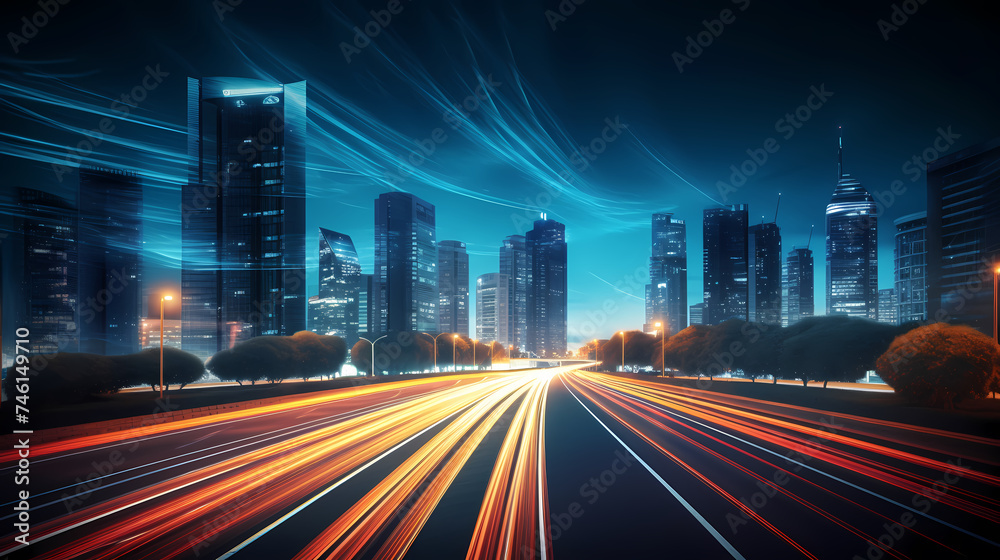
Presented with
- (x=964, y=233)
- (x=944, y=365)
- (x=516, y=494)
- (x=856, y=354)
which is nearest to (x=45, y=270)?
(x=516, y=494)

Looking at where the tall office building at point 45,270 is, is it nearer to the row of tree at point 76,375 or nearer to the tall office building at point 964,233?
the row of tree at point 76,375

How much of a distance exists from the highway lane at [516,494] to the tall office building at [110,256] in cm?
8319

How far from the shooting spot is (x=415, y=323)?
186000mm

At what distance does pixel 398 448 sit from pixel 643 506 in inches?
343

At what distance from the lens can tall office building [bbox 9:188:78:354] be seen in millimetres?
41125

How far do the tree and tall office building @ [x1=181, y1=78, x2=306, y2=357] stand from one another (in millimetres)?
99252

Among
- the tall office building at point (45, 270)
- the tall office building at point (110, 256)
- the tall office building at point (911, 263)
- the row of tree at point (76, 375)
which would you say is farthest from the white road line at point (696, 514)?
the tall office building at point (911, 263)

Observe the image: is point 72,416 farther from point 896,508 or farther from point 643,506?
point 896,508

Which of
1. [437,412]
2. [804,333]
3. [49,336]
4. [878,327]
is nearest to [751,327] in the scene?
[804,333]

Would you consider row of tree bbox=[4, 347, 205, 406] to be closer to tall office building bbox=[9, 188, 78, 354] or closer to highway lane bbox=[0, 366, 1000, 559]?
tall office building bbox=[9, 188, 78, 354]

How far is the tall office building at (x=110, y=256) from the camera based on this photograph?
81688 mm

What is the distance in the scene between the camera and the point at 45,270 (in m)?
49.9

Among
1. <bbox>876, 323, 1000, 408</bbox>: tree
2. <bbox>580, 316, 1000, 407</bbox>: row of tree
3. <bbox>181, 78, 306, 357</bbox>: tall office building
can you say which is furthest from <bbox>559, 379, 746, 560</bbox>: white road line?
<bbox>181, 78, 306, 357</bbox>: tall office building

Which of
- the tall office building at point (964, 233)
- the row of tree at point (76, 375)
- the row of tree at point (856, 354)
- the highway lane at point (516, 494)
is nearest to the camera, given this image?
the highway lane at point (516, 494)
